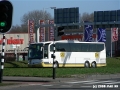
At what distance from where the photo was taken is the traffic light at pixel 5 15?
19.6 meters

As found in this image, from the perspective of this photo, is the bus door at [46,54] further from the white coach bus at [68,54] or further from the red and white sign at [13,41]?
the red and white sign at [13,41]

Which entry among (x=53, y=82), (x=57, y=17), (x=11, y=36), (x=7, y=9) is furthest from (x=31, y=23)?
(x=7, y=9)

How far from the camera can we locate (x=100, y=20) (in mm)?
54844

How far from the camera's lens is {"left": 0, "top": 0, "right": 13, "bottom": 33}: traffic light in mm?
19578

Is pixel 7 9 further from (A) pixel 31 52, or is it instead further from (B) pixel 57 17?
(B) pixel 57 17

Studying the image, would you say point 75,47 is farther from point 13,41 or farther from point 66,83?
point 13,41

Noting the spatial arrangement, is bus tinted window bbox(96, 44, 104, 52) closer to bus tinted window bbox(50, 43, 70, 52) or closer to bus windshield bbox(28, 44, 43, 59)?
bus tinted window bbox(50, 43, 70, 52)

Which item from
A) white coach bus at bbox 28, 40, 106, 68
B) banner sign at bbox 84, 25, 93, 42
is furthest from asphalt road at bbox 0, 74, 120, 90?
banner sign at bbox 84, 25, 93, 42

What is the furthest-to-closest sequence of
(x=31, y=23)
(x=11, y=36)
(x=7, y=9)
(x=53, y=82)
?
(x=11, y=36) → (x=31, y=23) → (x=53, y=82) → (x=7, y=9)

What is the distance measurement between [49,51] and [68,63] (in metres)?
3.59

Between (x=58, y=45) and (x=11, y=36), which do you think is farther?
(x=11, y=36)

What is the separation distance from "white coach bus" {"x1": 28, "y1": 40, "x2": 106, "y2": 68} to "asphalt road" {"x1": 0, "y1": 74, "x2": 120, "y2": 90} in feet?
52.6

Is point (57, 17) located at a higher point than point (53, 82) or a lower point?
higher

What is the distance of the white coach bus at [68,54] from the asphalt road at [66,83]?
16.0m
